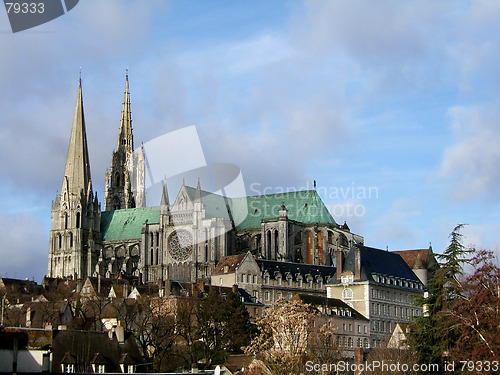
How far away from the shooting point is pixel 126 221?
433ft

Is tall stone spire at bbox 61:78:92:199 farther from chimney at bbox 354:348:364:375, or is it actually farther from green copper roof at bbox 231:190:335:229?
chimney at bbox 354:348:364:375

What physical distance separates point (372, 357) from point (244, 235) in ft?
192

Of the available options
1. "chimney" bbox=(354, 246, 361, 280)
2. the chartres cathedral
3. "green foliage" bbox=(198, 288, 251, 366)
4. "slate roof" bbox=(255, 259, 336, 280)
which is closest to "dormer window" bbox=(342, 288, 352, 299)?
"chimney" bbox=(354, 246, 361, 280)

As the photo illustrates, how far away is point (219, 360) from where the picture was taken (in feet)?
194

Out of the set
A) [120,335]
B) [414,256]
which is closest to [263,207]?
[414,256]

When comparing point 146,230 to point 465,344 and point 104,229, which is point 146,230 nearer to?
point 104,229

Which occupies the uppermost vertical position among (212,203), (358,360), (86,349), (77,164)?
(77,164)

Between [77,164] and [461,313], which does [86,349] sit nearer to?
[461,313]

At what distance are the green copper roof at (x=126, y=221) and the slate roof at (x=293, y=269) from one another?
3612cm

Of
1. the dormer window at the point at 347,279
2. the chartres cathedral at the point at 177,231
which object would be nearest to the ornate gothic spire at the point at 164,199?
the chartres cathedral at the point at 177,231

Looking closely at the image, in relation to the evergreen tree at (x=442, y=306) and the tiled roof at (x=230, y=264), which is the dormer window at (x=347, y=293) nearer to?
the tiled roof at (x=230, y=264)

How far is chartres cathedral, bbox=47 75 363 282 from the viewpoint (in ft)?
356

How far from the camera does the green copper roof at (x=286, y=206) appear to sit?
11231 cm

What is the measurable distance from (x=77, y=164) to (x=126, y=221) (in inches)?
459
